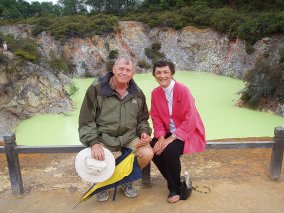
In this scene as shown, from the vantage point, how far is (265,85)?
1458cm

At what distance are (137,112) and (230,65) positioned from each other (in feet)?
70.3

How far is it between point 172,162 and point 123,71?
3.39 feet

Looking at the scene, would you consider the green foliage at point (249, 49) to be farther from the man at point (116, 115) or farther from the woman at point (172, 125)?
the man at point (116, 115)

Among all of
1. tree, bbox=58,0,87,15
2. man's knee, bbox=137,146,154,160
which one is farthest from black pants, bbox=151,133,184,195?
tree, bbox=58,0,87,15

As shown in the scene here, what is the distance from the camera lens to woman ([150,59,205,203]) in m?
3.34

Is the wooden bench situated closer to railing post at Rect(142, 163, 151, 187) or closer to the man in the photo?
railing post at Rect(142, 163, 151, 187)

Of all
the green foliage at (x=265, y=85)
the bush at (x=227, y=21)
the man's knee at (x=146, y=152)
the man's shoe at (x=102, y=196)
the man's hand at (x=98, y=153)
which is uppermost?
the bush at (x=227, y=21)

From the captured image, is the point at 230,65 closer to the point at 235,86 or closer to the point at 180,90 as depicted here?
the point at 235,86

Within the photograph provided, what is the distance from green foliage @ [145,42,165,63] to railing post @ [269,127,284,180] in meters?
22.8

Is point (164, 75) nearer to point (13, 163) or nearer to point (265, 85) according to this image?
point (13, 163)

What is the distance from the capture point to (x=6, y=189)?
3953mm

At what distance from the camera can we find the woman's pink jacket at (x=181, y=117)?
3352 millimetres

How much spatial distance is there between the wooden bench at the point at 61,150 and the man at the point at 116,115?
0.36 metres

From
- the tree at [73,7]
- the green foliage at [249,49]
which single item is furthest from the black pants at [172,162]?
the tree at [73,7]
